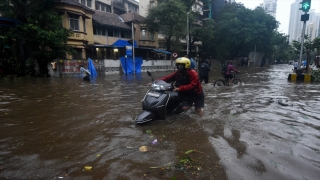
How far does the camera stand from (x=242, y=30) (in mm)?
38156

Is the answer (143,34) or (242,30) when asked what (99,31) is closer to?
(143,34)

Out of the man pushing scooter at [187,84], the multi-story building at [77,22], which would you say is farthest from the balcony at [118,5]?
the man pushing scooter at [187,84]

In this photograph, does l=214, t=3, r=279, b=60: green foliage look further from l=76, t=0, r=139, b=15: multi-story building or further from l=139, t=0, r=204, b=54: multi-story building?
l=76, t=0, r=139, b=15: multi-story building

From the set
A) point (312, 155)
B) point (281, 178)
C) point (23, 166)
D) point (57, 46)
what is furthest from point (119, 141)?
point (57, 46)

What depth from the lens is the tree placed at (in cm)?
1766

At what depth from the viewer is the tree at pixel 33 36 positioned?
1766 centimetres

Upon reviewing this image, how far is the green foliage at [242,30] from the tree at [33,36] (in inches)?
1226

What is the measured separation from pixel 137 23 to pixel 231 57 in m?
25.1

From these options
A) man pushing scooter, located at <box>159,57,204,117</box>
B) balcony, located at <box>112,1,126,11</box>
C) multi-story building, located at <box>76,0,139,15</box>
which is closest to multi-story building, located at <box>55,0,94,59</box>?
multi-story building, located at <box>76,0,139,15</box>

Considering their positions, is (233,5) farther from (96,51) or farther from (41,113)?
(41,113)

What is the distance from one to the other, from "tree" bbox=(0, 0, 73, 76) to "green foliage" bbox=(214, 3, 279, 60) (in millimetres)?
31132

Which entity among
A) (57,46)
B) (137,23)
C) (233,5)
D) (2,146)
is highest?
(233,5)

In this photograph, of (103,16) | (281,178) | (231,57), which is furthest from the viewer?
(231,57)

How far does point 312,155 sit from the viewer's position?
320cm
